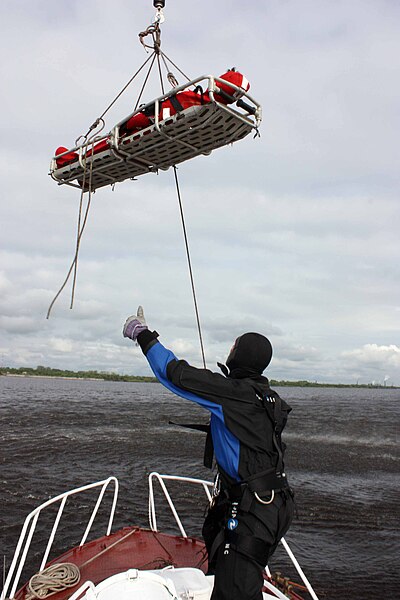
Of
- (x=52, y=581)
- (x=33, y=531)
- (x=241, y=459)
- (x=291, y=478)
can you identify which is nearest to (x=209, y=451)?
(x=241, y=459)

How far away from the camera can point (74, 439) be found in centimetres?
1750

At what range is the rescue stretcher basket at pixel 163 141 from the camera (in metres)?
4.03

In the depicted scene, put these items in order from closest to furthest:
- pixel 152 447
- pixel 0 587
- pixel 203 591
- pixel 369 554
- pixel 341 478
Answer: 1. pixel 203 591
2. pixel 0 587
3. pixel 369 554
4. pixel 341 478
5. pixel 152 447

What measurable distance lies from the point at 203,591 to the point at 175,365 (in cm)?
161

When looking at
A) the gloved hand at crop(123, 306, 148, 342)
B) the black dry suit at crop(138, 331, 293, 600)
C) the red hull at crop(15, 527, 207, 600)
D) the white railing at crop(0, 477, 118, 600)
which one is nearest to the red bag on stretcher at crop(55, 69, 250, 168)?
the gloved hand at crop(123, 306, 148, 342)

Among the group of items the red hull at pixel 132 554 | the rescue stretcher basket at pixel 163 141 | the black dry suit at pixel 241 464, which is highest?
the rescue stretcher basket at pixel 163 141

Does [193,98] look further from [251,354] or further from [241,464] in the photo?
[241,464]

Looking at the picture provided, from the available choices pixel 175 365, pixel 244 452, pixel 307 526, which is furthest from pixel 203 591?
pixel 307 526

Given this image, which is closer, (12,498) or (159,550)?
(159,550)

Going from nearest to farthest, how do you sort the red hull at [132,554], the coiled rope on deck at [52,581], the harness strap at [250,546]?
the harness strap at [250,546]
the coiled rope on deck at [52,581]
the red hull at [132,554]

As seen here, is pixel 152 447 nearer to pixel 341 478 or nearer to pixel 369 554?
pixel 341 478

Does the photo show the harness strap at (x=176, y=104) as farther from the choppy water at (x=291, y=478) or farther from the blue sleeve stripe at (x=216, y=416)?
the choppy water at (x=291, y=478)

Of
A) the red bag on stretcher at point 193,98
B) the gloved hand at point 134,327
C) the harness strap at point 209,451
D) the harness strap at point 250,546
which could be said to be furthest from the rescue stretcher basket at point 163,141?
the harness strap at point 250,546

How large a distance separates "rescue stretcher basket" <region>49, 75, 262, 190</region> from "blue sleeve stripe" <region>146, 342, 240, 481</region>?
2080 mm
